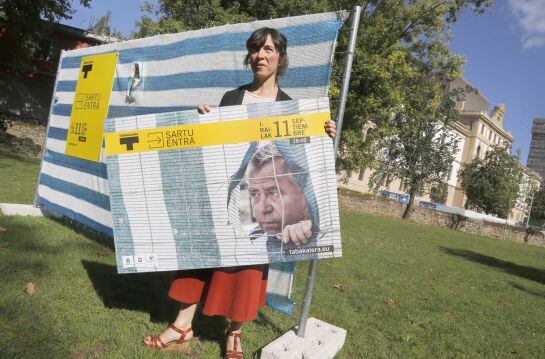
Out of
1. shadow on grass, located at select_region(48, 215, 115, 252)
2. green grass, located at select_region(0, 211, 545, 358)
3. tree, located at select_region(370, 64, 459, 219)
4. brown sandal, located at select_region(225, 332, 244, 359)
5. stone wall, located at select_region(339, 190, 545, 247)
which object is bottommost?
stone wall, located at select_region(339, 190, 545, 247)

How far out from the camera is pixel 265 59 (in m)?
2.62

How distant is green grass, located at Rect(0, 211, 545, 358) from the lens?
2756mm

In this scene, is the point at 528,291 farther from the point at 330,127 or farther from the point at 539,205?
the point at 539,205

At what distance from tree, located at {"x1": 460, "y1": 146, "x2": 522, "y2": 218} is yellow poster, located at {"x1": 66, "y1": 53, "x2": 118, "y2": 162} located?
160ft

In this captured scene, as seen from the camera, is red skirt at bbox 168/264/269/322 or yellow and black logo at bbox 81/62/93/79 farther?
yellow and black logo at bbox 81/62/93/79

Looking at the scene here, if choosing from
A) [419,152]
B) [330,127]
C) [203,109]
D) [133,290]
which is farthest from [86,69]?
[419,152]

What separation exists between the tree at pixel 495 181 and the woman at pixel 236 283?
→ 4972cm

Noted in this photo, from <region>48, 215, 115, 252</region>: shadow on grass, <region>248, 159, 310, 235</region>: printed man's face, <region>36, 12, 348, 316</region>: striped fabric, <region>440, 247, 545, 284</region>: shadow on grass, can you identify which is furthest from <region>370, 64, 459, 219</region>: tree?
<region>248, 159, 310, 235</region>: printed man's face

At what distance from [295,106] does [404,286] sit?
4730 millimetres

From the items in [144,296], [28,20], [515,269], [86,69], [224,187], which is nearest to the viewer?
[224,187]

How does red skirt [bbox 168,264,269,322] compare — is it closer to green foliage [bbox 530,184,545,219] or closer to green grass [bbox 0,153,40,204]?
green grass [bbox 0,153,40,204]

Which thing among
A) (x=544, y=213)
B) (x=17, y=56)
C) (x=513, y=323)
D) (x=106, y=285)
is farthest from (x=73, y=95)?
(x=544, y=213)

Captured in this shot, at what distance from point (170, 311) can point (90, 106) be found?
2.93 meters

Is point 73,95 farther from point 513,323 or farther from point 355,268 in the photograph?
point 513,323
